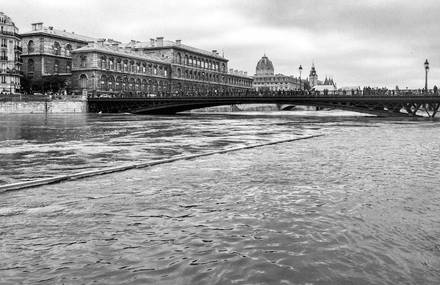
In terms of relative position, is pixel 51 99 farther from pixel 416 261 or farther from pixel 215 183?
pixel 416 261

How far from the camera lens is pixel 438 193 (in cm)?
1162

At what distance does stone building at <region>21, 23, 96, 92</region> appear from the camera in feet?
390

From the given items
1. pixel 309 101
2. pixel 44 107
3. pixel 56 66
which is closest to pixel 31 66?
pixel 56 66

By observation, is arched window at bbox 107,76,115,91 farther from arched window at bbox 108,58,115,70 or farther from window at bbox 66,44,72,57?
window at bbox 66,44,72,57

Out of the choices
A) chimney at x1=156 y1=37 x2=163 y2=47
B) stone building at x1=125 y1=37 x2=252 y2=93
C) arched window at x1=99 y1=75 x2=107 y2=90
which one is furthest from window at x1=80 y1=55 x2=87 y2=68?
chimney at x1=156 y1=37 x2=163 y2=47

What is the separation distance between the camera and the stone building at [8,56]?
107 meters

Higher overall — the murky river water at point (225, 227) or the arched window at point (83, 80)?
the arched window at point (83, 80)

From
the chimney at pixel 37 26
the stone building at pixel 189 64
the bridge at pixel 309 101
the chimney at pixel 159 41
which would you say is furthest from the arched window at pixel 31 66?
the chimney at pixel 159 41

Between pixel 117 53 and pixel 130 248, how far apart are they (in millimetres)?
120642

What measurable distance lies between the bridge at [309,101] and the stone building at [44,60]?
80.7 feet

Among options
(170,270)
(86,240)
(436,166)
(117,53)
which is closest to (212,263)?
(170,270)

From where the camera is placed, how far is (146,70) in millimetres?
135625

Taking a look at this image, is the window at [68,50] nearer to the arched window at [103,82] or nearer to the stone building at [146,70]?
the stone building at [146,70]

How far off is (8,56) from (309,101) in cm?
6908
